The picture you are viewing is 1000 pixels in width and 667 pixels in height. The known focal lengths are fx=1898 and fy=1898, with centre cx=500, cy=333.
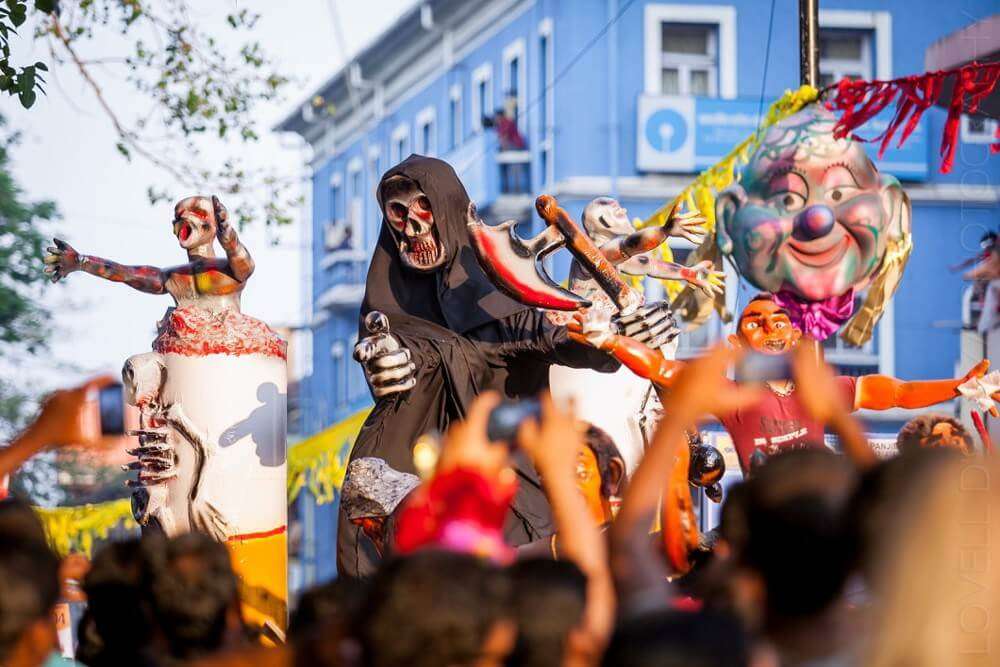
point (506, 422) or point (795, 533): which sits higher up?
point (506, 422)

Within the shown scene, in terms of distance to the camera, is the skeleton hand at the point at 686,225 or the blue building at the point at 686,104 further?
the blue building at the point at 686,104

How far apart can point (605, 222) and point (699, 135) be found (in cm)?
1820

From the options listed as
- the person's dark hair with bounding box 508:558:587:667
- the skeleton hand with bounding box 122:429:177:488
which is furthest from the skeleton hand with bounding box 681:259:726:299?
the person's dark hair with bounding box 508:558:587:667

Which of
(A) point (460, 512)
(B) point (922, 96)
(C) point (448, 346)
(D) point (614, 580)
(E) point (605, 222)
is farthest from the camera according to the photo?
(B) point (922, 96)

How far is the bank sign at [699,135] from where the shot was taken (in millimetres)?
26375

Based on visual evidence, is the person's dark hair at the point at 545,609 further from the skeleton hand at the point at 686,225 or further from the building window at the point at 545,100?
the building window at the point at 545,100

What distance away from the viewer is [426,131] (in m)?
32.1

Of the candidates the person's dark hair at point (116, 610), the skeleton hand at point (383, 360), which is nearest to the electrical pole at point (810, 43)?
the skeleton hand at point (383, 360)

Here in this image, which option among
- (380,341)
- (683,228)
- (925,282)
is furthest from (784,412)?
(925,282)

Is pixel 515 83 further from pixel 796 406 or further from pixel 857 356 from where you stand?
pixel 796 406

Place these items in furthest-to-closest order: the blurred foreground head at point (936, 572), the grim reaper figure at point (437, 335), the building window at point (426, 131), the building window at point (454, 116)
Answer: the building window at point (426, 131) < the building window at point (454, 116) < the grim reaper figure at point (437, 335) < the blurred foreground head at point (936, 572)

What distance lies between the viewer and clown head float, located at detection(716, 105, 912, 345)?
29.2 feet

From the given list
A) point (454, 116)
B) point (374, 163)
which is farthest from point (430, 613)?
point (374, 163)

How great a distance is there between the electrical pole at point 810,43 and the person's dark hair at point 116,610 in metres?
6.43
